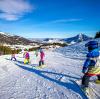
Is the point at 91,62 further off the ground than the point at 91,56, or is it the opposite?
the point at 91,56

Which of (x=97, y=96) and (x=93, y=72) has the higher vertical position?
(x=93, y=72)

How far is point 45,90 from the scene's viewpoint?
8.41 metres

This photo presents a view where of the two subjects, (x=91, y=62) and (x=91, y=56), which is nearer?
(x=91, y=56)

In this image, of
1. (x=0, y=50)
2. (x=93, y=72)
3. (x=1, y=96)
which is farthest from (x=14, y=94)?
(x=0, y=50)

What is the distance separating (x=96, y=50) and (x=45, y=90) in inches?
115

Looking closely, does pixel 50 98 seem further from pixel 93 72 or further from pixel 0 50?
pixel 0 50

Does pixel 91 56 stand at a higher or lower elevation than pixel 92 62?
higher

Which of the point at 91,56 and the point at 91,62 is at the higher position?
the point at 91,56

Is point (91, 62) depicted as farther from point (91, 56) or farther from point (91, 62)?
point (91, 56)

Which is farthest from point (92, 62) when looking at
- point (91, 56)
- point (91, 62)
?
point (91, 56)

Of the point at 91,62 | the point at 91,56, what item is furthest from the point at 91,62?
the point at 91,56

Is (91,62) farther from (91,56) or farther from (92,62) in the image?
(91,56)

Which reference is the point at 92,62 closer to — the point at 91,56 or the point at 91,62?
the point at 91,62

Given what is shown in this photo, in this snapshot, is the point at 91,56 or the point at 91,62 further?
the point at 91,62
